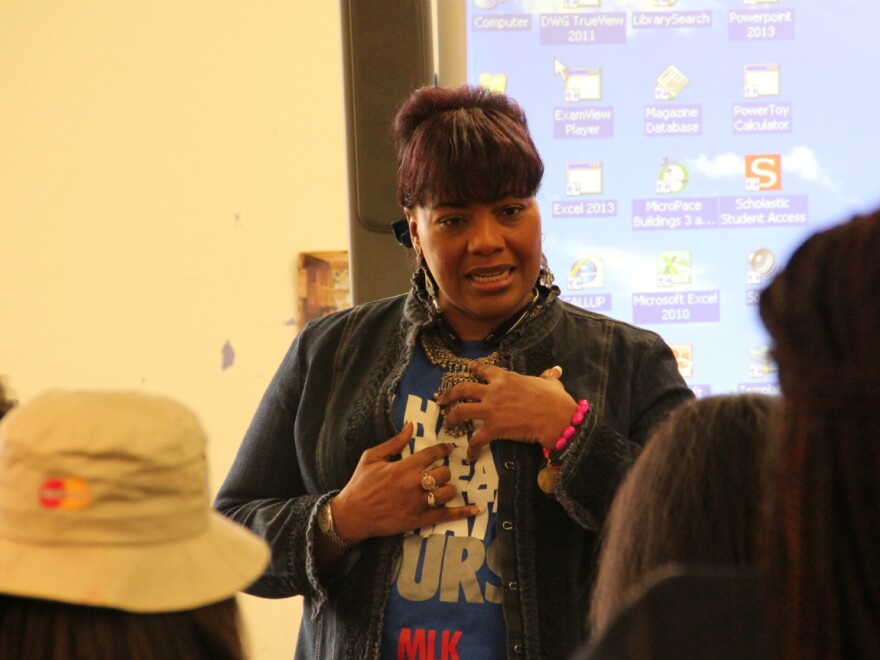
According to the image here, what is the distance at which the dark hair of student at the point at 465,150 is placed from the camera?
1303mm

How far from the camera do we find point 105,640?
61 centimetres

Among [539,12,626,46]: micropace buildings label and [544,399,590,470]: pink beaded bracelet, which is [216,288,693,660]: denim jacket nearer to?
[544,399,590,470]: pink beaded bracelet

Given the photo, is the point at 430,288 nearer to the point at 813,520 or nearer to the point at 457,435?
the point at 457,435

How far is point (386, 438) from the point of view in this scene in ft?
4.39

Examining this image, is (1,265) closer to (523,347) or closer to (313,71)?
(313,71)

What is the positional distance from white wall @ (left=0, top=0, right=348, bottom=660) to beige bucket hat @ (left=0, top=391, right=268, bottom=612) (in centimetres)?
189

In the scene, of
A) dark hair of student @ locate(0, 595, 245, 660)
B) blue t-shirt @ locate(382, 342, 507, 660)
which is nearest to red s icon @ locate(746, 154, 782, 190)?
blue t-shirt @ locate(382, 342, 507, 660)

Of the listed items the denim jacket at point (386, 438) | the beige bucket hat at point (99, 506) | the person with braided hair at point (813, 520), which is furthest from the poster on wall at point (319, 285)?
the person with braided hair at point (813, 520)

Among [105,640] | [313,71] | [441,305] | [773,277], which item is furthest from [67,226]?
[773,277]

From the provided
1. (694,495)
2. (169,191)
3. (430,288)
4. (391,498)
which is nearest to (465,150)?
(430,288)

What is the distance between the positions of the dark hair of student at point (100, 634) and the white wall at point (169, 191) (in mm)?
1914

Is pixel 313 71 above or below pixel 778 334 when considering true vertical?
above

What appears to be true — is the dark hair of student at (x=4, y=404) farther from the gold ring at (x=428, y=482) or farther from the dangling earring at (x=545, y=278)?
the dangling earring at (x=545, y=278)

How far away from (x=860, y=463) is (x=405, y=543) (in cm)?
83
